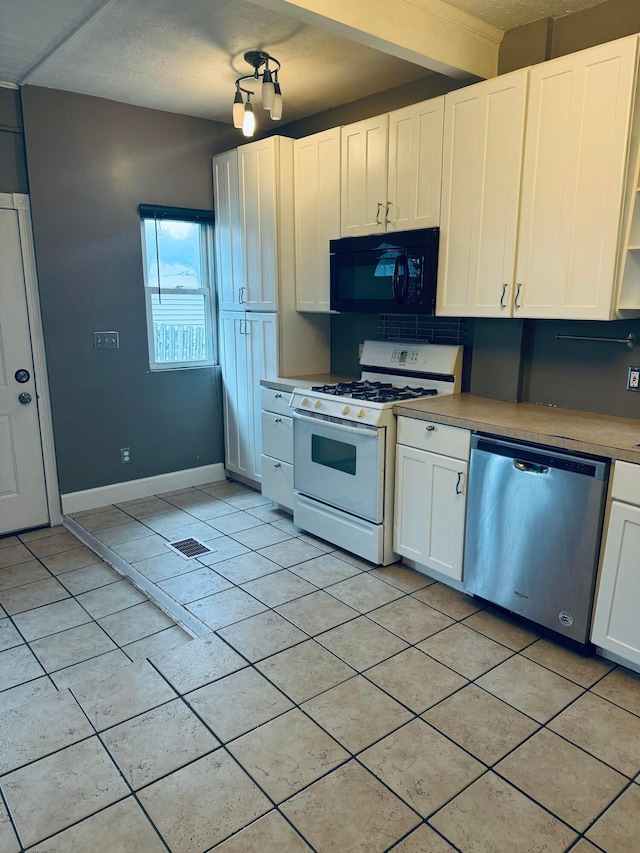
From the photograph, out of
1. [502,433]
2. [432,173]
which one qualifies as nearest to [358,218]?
[432,173]

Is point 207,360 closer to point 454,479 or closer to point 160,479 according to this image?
point 160,479

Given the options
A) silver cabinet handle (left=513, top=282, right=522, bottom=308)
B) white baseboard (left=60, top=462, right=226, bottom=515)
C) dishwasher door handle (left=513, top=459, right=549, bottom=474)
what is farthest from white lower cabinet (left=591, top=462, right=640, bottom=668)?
white baseboard (left=60, top=462, right=226, bottom=515)

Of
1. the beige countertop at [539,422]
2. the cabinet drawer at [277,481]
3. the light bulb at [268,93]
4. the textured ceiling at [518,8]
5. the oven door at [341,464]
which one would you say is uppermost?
the textured ceiling at [518,8]

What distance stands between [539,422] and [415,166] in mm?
1528

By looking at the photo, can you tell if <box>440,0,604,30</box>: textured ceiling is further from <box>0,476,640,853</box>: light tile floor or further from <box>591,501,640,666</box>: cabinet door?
<box>0,476,640,853</box>: light tile floor

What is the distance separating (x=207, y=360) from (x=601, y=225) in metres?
2.99

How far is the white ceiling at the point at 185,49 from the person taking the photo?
2.56 m

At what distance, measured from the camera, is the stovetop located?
316 centimetres

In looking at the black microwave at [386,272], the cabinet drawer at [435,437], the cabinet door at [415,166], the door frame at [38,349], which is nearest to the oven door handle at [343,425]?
the cabinet drawer at [435,437]

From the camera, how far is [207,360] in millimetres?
4559

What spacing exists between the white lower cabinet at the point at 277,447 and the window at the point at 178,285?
906mm

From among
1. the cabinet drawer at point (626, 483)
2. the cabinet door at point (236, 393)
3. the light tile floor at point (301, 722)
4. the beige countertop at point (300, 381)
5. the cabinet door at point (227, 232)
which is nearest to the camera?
the light tile floor at point (301, 722)

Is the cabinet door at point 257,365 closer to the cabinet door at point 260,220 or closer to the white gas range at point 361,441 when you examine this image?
the cabinet door at point 260,220

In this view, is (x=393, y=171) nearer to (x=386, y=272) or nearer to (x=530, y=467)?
(x=386, y=272)
